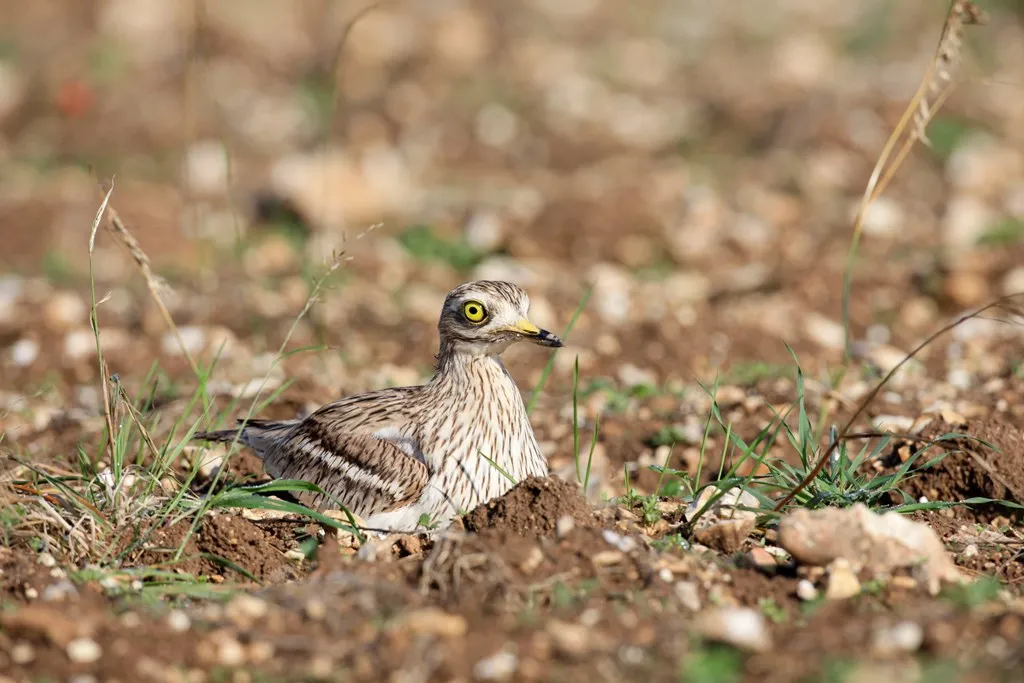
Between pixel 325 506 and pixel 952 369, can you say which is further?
pixel 952 369

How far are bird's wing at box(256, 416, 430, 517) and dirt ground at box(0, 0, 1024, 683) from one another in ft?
0.83

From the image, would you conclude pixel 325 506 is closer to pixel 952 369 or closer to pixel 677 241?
pixel 952 369

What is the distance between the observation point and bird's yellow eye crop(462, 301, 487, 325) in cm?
447

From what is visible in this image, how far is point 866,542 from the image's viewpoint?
349 cm

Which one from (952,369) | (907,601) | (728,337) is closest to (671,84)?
(728,337)

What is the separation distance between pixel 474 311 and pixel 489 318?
0.20ft

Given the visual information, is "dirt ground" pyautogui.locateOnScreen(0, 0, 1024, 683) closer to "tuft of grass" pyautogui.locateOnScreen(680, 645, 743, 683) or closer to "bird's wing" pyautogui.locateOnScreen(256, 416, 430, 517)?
"tuft of grass" pyautogui.locateOnScreen(680, 645, 743, 683)

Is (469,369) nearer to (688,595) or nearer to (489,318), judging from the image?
(489,318)

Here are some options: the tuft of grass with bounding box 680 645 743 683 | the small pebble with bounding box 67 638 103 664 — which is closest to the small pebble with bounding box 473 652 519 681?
the tuft of grass with bounding box 680 645 743 683

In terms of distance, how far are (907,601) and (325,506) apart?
6.87ft

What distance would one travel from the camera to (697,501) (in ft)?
13.7

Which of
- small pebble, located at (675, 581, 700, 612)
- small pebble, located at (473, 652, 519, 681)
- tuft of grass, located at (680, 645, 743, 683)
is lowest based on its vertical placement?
small pebble, located at (473, 652, 519, 681)

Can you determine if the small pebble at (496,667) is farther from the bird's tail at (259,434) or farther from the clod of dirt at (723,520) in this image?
the bird's tail at (259,434)

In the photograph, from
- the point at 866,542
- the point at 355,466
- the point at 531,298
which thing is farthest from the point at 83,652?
the point at 531,298
